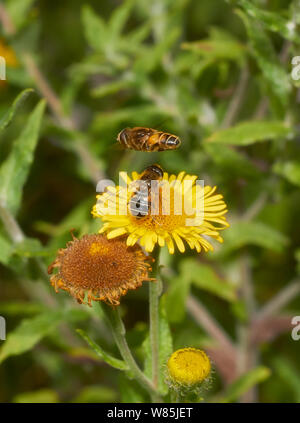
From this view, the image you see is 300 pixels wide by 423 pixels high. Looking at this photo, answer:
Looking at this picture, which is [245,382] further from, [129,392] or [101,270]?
[101,270]

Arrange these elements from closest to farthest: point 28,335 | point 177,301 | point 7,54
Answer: point 28,335, point 177,301, point 7,54

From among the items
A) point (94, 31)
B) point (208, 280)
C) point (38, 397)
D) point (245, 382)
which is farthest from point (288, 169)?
point (38, 397)

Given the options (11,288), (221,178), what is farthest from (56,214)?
(221,178)

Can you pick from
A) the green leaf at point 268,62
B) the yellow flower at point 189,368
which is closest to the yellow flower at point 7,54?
the green leaf at point 268,62

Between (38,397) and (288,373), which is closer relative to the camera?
(38,397)

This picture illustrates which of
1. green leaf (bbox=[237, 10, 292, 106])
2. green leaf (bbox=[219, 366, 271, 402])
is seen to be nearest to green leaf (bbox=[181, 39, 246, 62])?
green leaf (bbox=[237, 10, 292, 106])

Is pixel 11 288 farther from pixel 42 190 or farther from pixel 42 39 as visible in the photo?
pixel 42 39
